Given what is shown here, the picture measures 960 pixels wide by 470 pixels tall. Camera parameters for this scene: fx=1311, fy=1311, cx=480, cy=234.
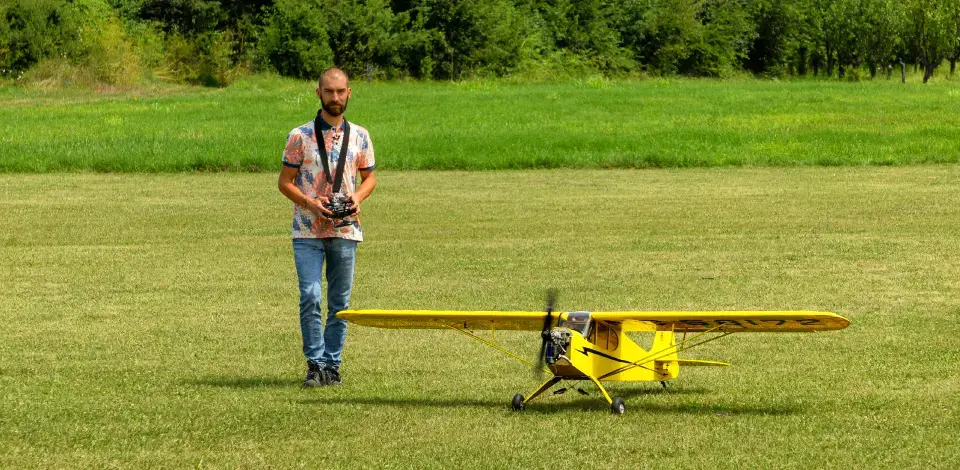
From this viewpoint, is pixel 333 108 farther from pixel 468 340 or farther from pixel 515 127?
pixel 515 127

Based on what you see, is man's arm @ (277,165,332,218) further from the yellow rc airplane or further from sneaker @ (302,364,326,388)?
sneaker @ (302,364,326,388)

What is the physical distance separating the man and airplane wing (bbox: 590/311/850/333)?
177 cm

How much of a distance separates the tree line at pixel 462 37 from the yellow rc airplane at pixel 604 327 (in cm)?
4777

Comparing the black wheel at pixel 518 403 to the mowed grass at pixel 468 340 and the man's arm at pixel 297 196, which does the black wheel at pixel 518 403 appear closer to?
the mowed grass at pixel 468 340

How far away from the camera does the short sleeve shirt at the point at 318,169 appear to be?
27.2 ft

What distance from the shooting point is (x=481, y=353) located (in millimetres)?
9844

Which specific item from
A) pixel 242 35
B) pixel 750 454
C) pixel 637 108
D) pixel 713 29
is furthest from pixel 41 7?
pixel 750 454

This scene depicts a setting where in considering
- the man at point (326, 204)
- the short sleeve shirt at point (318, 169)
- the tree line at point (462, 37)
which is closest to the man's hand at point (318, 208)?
the man at point (326, 204)

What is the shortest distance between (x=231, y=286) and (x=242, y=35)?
52609 millimetres

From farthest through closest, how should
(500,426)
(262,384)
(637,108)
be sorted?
(637,108), (262,384), (500,426)

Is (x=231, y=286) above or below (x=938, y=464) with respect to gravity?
below

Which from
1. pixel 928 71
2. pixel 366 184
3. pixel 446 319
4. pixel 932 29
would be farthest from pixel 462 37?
pixel 446 319

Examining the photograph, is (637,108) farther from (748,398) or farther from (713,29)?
(713,29)

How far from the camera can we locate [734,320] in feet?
25.1
